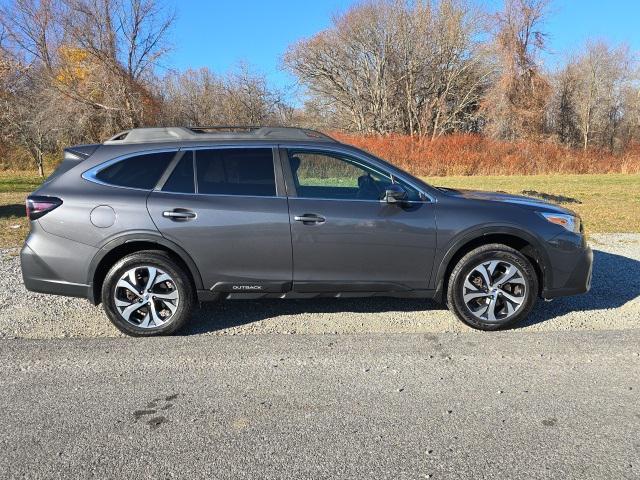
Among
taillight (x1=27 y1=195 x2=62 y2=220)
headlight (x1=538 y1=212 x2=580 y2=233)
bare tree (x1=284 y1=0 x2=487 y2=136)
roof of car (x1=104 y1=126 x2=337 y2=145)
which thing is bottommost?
headlight (x1=538 y1=212 x2=580 y2=233)

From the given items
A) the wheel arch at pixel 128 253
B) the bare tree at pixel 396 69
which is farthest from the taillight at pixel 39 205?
the bare tree at pixel 396 69

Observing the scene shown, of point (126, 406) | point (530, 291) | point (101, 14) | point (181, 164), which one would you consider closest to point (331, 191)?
point (181, 164)

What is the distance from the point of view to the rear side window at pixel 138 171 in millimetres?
4379

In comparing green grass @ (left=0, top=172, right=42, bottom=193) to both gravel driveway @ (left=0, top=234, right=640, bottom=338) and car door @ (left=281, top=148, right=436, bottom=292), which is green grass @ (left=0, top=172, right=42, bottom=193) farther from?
car door @ (left=281, top=148, right=436, bottom=292)

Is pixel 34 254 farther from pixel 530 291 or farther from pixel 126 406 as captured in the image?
pixel 530 291

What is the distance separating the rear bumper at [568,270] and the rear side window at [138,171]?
11.9ft

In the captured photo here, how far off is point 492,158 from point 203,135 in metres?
29.7

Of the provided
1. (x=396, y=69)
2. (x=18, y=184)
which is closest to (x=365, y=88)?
(x=396, y=69)

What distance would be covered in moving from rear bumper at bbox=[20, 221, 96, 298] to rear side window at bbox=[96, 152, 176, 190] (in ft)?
2.09

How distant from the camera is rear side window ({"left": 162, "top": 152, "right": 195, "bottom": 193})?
4402 mm

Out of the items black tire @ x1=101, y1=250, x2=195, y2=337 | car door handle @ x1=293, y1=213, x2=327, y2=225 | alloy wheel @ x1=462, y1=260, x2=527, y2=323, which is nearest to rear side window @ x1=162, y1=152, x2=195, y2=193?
black tire @ x1=101, y1=250, x2=195, y2=337

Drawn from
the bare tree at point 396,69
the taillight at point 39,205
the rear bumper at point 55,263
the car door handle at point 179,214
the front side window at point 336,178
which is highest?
the bare tree at point 396,69

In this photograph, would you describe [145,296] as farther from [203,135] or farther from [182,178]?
[203,135]

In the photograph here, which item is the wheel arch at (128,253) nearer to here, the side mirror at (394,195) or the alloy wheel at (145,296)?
the alloy wheel at (145,296)
